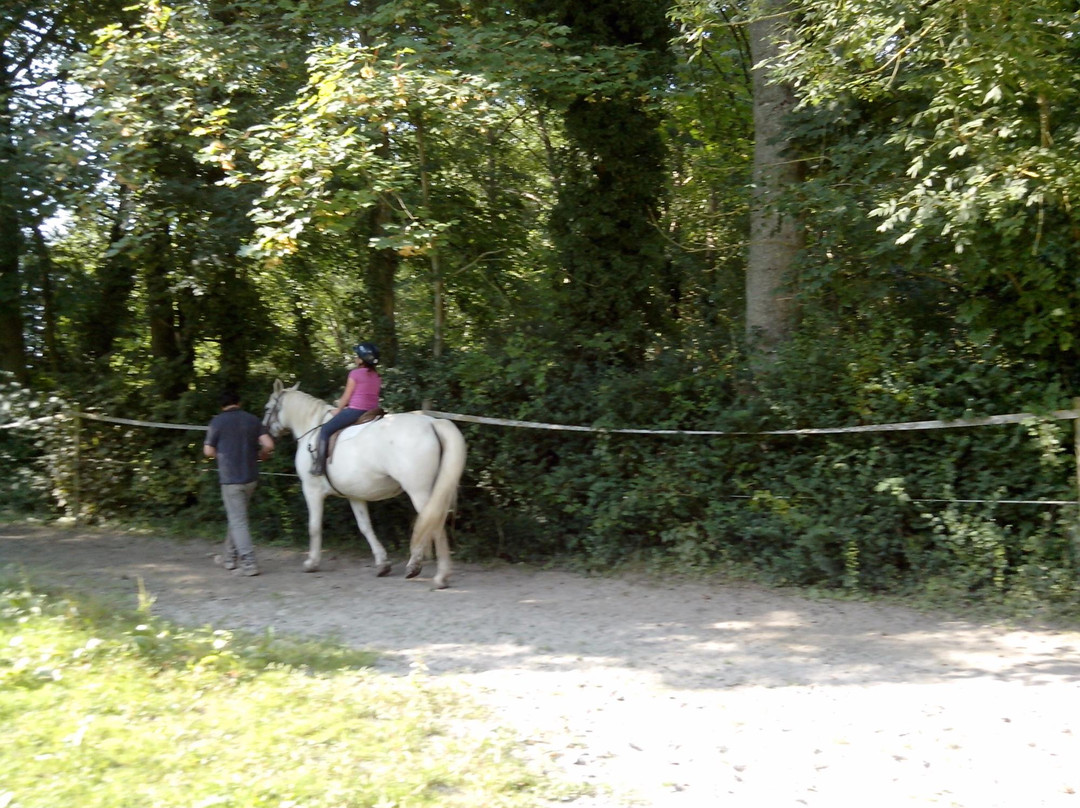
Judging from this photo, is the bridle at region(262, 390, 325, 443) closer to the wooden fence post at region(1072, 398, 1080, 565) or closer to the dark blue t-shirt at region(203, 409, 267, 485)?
the dark blue t-shirt at region(203, 409, 267, 485)

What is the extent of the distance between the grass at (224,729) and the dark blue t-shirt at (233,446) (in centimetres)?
335

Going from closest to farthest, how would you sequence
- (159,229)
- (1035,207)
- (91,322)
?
(1035,207)
(159,229)
(91,322)

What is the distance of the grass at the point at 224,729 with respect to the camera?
4434 millimetres

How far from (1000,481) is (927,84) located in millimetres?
3359

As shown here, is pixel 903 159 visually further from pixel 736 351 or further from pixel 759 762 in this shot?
pixel 759 762

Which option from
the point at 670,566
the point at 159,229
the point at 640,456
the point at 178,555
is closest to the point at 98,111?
the point at 159,229

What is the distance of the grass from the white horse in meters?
2.90

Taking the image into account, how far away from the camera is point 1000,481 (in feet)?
27.3

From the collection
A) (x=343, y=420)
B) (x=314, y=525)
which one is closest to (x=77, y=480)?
(x=314, y=525)

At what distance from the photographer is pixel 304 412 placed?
423 inches

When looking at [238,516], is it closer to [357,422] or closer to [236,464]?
[236,464]

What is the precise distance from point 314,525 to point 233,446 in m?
1.20

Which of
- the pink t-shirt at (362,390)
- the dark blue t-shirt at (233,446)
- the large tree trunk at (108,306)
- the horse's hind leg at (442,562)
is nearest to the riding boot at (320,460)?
the pink t-shirt at (362,390)

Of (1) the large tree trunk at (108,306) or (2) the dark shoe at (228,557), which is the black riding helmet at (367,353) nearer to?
(2) the dark shoe at (228,557)
